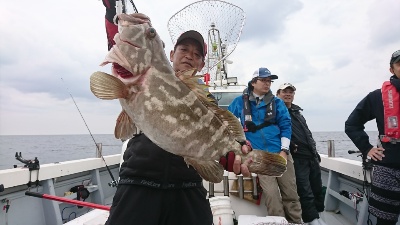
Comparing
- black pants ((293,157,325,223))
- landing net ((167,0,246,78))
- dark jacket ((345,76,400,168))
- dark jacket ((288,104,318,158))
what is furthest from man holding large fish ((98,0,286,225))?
landing net ((167,0,246,78))

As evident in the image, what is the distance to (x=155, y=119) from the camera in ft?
7.00

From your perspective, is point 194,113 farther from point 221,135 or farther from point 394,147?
point 394,147

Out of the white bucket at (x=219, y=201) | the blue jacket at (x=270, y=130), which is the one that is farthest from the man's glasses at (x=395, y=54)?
the white bucket at (x=219, y=201)

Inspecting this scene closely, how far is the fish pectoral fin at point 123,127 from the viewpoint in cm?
225

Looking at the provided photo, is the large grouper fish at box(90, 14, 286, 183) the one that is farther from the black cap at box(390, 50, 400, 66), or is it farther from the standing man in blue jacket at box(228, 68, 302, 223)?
the black cap at box(390, 50, 400, 66)

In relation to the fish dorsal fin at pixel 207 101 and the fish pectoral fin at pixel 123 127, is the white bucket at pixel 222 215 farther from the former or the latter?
the fish pectoral fin at pixel 123 127

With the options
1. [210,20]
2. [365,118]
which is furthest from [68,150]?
[365,118]

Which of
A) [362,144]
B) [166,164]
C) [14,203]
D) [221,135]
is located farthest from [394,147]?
[14,203]

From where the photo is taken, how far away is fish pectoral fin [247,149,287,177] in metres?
2.35

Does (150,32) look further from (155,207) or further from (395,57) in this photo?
(395,57)

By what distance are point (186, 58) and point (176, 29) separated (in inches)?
260

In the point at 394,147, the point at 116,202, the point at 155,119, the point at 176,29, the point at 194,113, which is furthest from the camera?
the point at 176,29

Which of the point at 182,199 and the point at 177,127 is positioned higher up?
the point at 177,127

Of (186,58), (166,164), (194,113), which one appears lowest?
(166,164)
